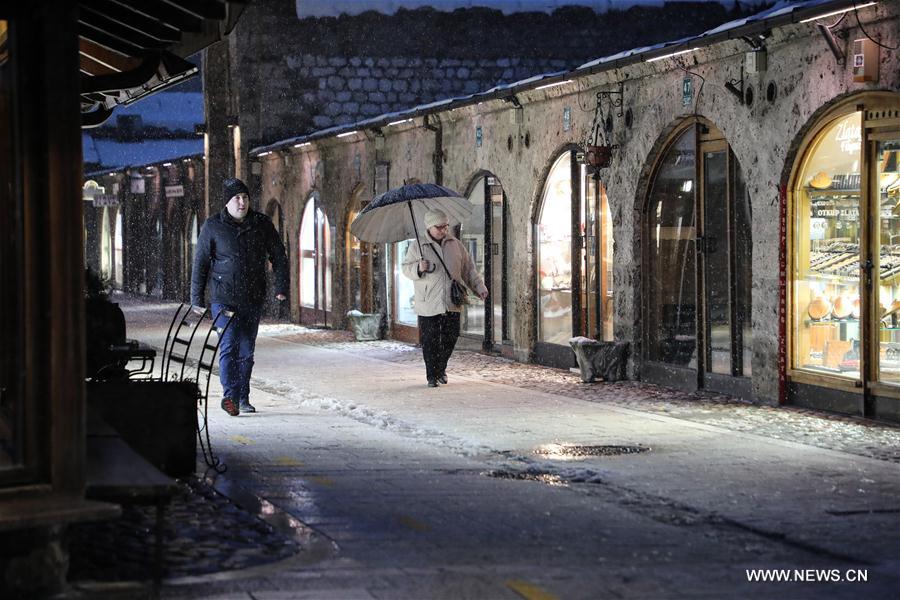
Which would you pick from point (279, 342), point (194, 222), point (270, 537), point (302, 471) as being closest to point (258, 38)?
point (194, 222)

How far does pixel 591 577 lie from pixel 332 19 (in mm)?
27682

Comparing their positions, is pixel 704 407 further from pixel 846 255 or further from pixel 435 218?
pixel 435 218

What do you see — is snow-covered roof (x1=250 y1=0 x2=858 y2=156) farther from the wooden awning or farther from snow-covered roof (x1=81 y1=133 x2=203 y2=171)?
snow-covered roof (x1=81 y1=133 x2=203 y2=171)

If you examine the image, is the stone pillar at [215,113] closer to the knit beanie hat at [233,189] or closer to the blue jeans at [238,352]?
the knit beanie hat at [233,189]

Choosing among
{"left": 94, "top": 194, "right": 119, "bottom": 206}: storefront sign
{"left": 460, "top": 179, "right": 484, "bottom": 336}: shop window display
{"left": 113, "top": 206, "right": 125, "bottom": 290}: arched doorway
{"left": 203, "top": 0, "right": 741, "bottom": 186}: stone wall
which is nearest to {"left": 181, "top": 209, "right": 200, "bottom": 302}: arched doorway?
{"left": 94, "top": 194, "right": 119, "bottom": 206}: storefront sign

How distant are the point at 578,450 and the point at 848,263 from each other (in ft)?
11.7

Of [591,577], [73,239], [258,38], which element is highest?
[258,38]

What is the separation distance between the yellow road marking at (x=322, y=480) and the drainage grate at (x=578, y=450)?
69.4 inches

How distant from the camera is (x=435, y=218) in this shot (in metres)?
16.4

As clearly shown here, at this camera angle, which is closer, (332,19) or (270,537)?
(270,537)

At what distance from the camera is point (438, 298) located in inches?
644

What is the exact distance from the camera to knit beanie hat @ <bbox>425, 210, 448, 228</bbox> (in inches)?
647

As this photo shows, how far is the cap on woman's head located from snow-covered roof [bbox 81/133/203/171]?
45664mm

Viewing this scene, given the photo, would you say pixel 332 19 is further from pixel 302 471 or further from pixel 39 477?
pixel 39 477
